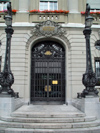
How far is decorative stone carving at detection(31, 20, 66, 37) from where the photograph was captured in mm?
14031

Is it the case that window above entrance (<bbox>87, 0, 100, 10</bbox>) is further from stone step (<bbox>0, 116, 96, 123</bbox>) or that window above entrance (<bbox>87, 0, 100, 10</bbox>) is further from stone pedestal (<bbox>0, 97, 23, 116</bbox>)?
stone pedestal (<bbox>0, 97, 23, 116</bbox>)

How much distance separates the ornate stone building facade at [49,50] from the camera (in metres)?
13.7

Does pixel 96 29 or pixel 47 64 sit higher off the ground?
pixel 96 29

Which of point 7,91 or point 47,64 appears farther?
point 47,64

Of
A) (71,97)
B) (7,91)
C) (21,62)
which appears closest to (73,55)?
(71,97)

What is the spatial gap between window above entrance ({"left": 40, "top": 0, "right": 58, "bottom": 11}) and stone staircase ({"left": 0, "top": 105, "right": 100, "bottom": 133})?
10084mm

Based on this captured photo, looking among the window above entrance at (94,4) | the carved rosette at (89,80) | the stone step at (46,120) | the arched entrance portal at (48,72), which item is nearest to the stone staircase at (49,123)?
the stone step at (46,120)

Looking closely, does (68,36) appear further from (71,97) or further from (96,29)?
(71,97)

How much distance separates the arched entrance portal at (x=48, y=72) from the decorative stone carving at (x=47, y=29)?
1.09 metres

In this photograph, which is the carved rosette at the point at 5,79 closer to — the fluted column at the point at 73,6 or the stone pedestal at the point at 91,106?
the stone pedestal at the point at 91,106

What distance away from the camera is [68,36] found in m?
14.2

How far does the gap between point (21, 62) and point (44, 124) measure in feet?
23.3

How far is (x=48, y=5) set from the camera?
15.1 meters

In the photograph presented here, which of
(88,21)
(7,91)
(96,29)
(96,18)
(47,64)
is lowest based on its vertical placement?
(7,91)
